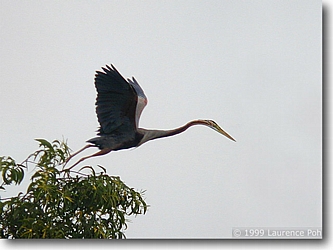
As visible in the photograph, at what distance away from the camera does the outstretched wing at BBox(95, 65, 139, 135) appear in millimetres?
1881

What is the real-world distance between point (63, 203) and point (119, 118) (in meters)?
0.32

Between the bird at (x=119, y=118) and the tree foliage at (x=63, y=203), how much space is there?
0.09m

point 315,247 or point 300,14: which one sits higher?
point 300,14

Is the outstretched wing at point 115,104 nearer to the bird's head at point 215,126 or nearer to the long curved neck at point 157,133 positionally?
the long curved neck at point 157,133

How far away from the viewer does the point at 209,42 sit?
6.40 feet

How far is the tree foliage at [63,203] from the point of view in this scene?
70.0 inches

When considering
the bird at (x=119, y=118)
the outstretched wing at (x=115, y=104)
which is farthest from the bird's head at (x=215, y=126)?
the outstretched wing at (x=115, y=104)

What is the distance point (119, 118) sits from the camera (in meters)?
1.89

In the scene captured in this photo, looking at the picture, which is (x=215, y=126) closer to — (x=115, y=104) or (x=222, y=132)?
(x=222, y=132)

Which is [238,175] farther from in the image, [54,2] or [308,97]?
[54,2]

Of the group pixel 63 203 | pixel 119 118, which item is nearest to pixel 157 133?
pixel 119 118

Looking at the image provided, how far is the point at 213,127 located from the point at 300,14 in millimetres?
461

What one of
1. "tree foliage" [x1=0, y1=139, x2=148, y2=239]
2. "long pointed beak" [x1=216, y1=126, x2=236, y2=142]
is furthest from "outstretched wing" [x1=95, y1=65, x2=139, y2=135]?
"long pointed beak" [x1=216, y1=126, x2=236, y2=142]

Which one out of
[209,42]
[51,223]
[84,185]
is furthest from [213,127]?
[51,223]
